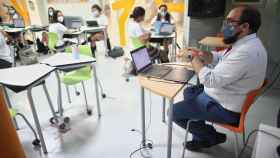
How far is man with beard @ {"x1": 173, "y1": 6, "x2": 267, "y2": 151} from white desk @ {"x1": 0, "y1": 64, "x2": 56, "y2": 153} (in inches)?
52.3

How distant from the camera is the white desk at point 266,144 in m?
1.17

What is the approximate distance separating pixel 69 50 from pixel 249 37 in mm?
2380

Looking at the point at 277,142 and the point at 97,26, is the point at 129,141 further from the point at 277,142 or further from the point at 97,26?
the point at 97,26

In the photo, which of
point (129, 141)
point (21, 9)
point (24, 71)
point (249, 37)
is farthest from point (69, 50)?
point (21, 9)

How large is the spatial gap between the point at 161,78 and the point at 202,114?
0.46m

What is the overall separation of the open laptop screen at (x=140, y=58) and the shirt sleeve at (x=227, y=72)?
2.02 feet

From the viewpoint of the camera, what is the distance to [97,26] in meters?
5.67

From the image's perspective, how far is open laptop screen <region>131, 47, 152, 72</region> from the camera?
6.04 feet

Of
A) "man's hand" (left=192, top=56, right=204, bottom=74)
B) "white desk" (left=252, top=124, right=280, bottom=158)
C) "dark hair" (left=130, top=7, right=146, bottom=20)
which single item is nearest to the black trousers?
"dark hair" (left=130, top=7, right=146, bottom=20)

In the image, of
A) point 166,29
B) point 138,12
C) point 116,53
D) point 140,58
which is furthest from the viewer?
point 116,53

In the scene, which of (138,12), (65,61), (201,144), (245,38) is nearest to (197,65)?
(245,38)

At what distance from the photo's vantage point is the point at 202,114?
5.34 feet

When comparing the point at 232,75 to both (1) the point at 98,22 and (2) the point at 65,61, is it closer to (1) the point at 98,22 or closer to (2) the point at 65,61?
(2) the point at 65,61

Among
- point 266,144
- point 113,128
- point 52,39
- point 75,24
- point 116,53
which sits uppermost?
point 75,24
